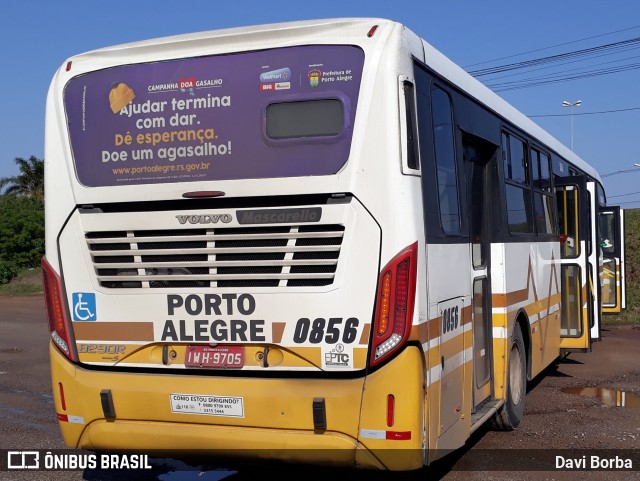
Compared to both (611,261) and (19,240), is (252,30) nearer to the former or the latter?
(611,261)

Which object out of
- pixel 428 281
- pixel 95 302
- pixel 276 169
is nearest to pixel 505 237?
pixel 428 281

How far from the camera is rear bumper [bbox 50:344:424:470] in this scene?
527 cm

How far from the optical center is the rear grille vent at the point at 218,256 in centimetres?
545

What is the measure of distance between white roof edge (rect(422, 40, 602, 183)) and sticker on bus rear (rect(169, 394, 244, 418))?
2699 millimetres

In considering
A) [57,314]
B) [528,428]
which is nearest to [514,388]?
[528,428]

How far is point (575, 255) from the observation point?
10930 mm

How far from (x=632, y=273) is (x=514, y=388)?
23.0 m

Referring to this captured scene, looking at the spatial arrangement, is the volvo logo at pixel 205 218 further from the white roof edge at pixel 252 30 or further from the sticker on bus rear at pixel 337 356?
the white roof edge at pixel 252 30

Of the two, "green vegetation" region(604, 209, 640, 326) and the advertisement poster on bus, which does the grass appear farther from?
the advertisement poster on bus

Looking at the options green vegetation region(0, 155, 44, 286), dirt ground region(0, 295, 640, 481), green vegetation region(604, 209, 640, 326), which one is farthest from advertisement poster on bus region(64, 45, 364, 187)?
green vegetation region(0, 155, 44, 286)

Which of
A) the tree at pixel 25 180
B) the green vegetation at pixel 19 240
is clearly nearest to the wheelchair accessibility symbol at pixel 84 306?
the green vegetation at pixel 19 240

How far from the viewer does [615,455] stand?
758 centimetres

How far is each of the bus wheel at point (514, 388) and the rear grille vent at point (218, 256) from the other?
3.30 meters

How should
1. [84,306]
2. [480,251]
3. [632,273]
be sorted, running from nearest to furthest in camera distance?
[84,306], [480,251], [632,273]
